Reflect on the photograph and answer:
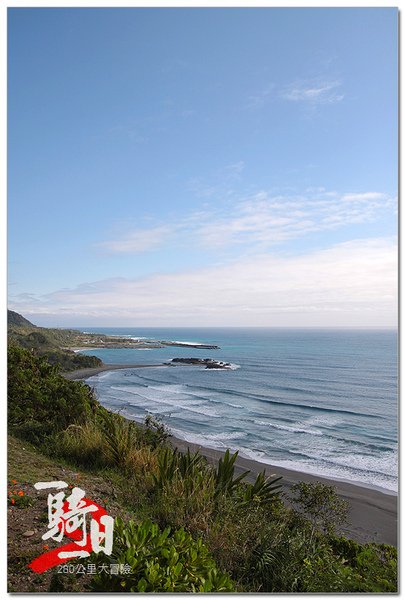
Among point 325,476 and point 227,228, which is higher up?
point 227,228

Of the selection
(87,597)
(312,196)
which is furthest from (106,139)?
(87,597)

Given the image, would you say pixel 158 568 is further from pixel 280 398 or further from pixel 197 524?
pixel 280 398

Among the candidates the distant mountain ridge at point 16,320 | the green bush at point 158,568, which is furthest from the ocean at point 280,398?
the green bush at point 158,568

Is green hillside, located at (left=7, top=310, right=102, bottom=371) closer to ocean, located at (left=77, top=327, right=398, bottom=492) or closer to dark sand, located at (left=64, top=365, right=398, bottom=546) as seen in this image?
ocean, located at (left=77, top=327, right=398, bottom=492)

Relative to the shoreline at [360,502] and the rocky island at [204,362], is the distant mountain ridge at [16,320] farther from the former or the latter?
the rocky island at [204,362]

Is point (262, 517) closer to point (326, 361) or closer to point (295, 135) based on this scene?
point (295, 135)

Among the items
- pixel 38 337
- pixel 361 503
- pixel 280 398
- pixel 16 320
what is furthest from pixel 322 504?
pixel 280 398
